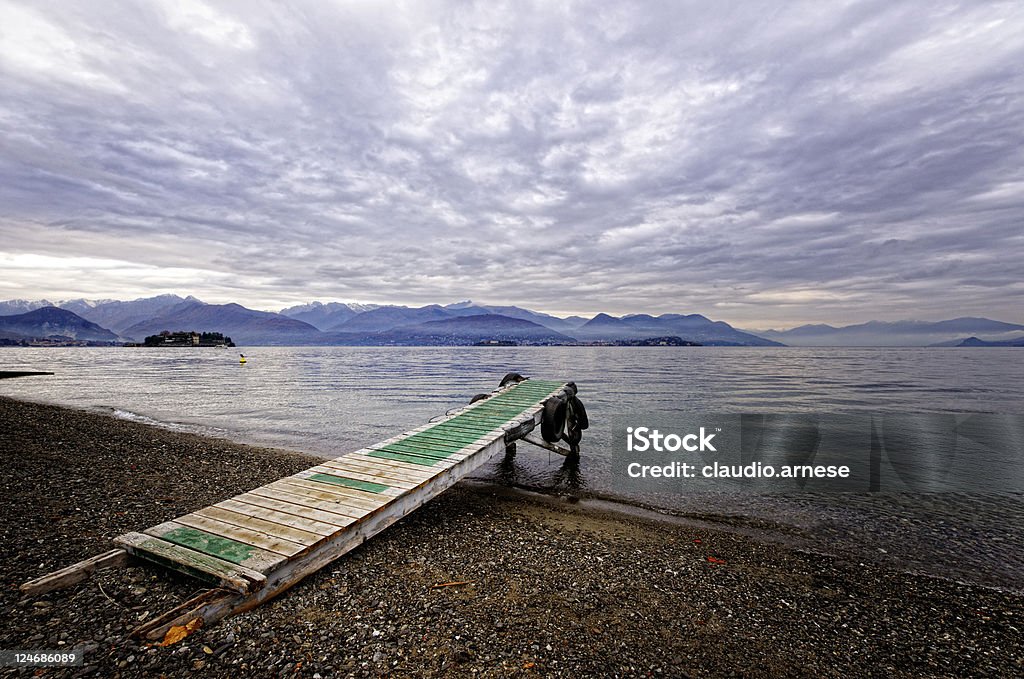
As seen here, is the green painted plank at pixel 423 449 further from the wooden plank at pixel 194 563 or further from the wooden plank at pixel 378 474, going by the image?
the wooden plank at pixel 194 563

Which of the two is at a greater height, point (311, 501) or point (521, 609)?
point (311, 501)

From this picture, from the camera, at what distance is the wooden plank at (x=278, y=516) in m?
5.91

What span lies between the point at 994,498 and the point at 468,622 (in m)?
14.2

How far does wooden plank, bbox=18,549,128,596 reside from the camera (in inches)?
195

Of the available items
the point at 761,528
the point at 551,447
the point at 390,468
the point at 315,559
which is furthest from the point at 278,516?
the point at 551,447

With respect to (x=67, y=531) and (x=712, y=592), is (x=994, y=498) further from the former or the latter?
(x=67, y=531)

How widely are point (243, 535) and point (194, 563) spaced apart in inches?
25.3

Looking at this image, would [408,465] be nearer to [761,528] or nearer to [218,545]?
[218,545]

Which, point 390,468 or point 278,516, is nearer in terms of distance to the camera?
point 278,516

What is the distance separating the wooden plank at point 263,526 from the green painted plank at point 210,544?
33 centimetres

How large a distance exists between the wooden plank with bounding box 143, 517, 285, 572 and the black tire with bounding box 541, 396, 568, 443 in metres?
9.49

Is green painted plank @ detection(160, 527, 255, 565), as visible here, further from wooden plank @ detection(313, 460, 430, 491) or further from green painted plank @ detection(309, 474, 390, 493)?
wooden plank @ detection(313, 460, 430, 491)

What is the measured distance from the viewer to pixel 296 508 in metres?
6.52

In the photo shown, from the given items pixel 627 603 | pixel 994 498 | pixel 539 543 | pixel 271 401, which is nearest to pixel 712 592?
pixel 627 603
